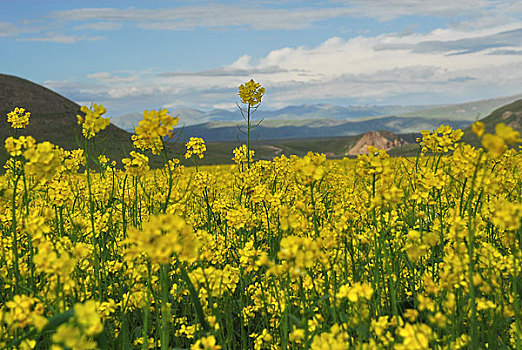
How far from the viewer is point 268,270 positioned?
2.15 m

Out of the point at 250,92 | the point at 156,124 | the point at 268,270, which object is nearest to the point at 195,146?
the point at 250,92

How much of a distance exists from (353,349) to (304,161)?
1170 millimetres

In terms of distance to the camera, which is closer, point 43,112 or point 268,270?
point 268,270

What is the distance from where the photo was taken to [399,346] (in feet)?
6.23

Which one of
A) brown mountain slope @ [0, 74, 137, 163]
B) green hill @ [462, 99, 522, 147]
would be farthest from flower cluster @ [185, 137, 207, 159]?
green hill @ [462, 99, 522, 147]

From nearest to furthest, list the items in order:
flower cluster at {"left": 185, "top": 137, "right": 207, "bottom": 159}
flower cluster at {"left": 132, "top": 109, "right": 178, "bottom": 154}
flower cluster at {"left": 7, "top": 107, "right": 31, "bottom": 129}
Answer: flower cluster at {"left": 132, "top": 109, "right": 178, "bottom": 154} → flower cluster at {"left": 7, "top": 107, "right": 31, "bottom": 129} → flower cluster at {"left": 185, "top": 137, "right": 207, "bottom": 159}

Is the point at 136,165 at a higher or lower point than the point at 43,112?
lower

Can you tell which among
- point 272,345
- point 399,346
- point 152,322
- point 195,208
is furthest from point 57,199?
point 399,346

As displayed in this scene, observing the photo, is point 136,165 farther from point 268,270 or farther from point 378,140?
point 378,140

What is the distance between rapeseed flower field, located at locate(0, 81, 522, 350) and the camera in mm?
2084

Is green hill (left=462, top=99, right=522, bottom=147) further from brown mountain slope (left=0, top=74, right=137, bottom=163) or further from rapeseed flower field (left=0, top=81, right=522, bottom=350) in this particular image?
rapeseed flower field (left=0, top=81, right=522, bottom=350)

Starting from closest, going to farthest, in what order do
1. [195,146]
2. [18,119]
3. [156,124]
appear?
[156,124] < [18,119] < [195,146]

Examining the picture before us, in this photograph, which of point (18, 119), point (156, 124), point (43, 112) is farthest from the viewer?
point (43, 112)

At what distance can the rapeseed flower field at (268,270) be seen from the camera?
2.08 meters
